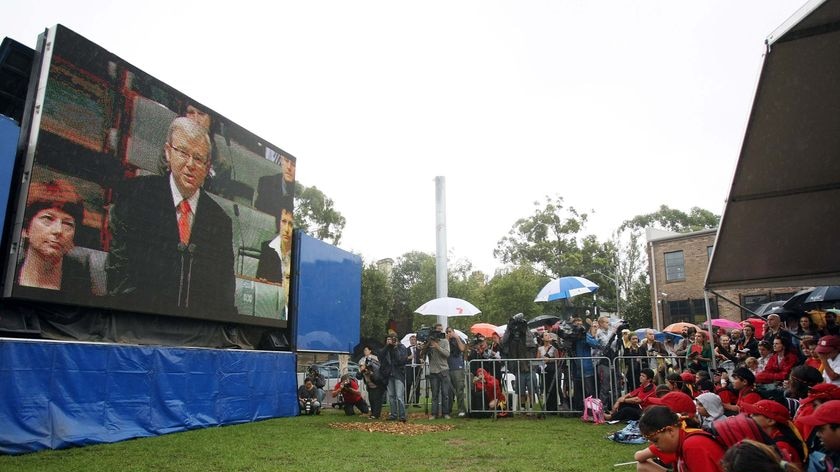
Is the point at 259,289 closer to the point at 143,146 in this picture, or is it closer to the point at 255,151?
the point at 255,151

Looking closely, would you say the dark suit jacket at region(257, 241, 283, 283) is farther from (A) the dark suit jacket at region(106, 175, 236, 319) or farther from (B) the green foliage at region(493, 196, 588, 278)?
(B) the green foliage at region(493, 196, 588, 278)

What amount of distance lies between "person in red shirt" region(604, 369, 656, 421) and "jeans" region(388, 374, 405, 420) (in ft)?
13.7

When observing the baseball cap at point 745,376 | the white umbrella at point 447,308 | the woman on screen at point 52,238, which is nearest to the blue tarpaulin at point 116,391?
the woman on screen at point 52,238

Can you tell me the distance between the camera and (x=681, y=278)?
120 ft

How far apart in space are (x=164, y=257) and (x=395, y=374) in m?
5.17

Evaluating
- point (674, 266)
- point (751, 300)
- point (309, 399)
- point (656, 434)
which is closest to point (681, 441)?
point (656, 434)

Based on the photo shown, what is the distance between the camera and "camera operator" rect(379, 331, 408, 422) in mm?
12383

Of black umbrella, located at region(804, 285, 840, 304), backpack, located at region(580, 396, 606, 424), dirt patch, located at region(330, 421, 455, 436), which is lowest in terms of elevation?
dirt patch, located at region(330, 421, 455, 436)

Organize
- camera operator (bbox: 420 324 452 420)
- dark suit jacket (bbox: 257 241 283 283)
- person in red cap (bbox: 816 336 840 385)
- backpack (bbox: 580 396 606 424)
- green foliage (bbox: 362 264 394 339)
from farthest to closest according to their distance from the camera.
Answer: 1. green foliage (bbox: 362 264 394 339)
2. dark suit jacket (bbox: 257 241 283 283)
3. camera operator (bbox: 420 324 452 420)
4. backpack (bbox: 580 396 606 424)
5. person in red cap (bbox: 816 336 840 385)

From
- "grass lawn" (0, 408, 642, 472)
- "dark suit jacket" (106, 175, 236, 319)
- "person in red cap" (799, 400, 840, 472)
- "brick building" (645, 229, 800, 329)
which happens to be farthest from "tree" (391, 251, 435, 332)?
"person in red cap" (799, 400, 840, 472)

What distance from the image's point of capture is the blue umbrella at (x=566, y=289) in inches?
586

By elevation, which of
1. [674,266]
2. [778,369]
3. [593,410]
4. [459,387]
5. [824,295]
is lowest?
[593,410]

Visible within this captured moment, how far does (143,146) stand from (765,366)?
10901 millimetres

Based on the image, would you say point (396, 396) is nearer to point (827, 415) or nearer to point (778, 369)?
point (778, 369)
